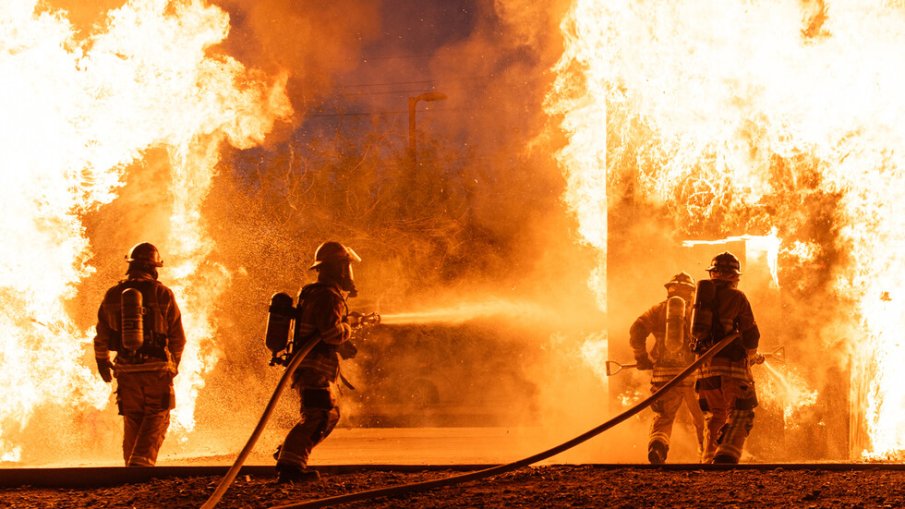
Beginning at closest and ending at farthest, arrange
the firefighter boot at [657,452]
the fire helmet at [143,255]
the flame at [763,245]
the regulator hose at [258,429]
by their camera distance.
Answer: the regulator hose at [258,429] → the fire helmet at [143,255] → the firefighter boot at [657,452] → the flame at [763,245]

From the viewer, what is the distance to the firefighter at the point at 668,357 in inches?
297

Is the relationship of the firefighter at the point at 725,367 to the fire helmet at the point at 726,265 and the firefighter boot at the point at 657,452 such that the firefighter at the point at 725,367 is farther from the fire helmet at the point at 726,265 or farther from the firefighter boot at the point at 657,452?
the firefighter boot at the point at 657,452

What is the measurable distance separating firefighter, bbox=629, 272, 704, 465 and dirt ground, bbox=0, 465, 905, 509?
6.09 ft

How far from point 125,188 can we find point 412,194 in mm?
7098

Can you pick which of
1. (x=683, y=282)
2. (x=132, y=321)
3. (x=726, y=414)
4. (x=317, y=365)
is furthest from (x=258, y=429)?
(x=683, y=282)

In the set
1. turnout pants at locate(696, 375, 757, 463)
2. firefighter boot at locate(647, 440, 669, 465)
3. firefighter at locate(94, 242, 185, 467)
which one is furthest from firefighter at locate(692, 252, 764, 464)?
firefighter at locate(94, 242, 185, 467)

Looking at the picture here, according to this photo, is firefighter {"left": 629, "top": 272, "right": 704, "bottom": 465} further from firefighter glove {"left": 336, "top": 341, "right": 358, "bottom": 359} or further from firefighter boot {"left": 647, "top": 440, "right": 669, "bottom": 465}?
firefighter glove {"left": 336, "top": 341, "right": 358, "bottom": 359}

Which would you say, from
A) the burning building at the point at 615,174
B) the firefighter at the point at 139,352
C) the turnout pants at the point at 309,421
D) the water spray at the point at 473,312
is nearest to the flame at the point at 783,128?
the burning building at the point at 615,174

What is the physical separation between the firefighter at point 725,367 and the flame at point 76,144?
5.70m

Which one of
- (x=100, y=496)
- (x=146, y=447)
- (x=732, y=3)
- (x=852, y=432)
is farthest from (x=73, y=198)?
(x=852, y=432)

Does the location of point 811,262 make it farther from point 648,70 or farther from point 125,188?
point 125,188

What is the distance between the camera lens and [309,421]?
229 inches

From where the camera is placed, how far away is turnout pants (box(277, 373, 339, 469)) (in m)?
5.64

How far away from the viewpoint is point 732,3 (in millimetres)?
8602
